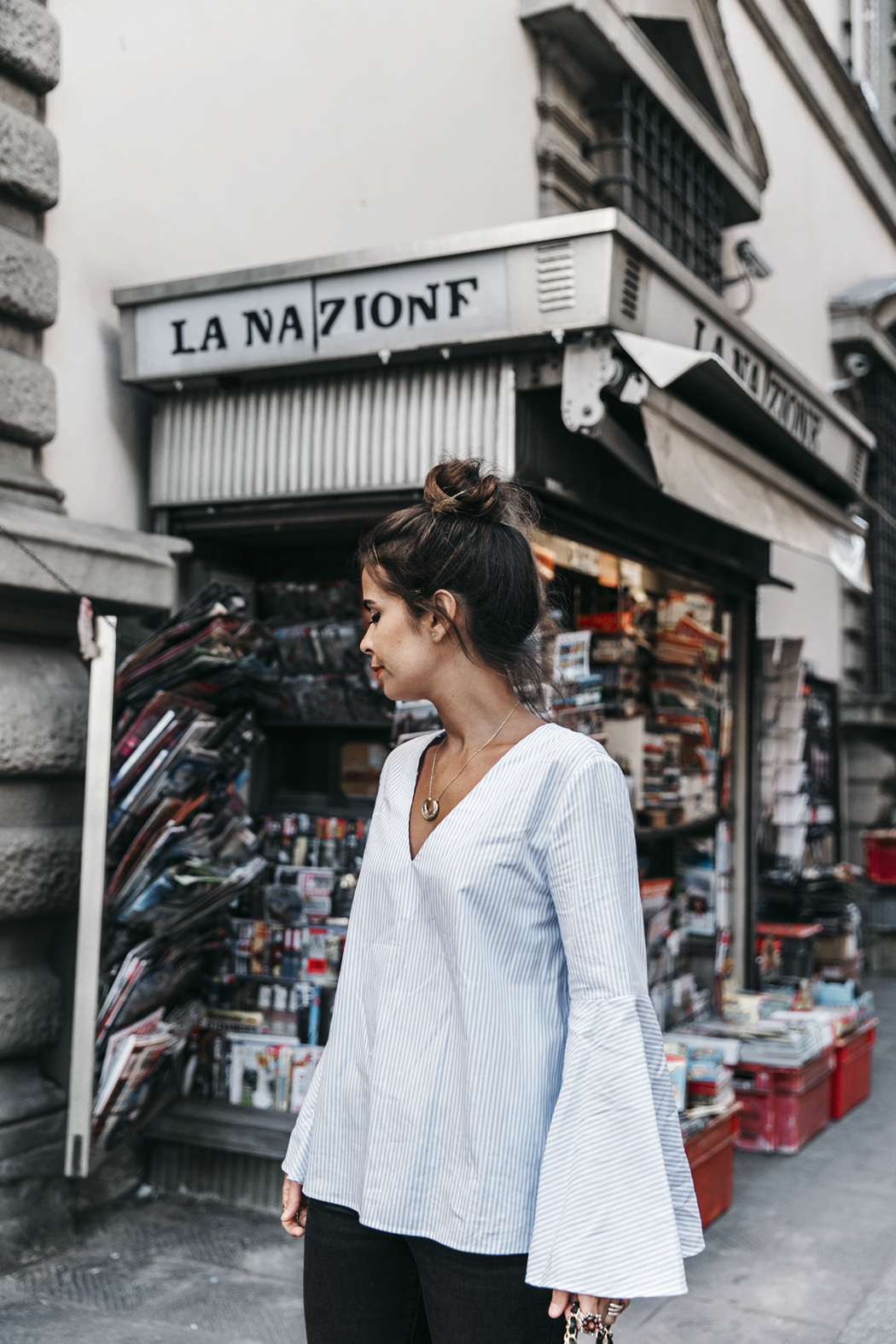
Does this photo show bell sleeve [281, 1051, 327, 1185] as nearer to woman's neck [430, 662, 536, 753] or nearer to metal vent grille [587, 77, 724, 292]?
woman's neck [430, 662, 536, 753]

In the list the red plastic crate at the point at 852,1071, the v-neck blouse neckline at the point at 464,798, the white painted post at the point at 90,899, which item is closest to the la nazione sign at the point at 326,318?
the white painted post at the point at 90,899

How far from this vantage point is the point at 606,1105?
161 centimetres

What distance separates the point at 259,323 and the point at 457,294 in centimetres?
69

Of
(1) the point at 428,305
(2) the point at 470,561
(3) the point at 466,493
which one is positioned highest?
Answer: (1) the point at 428,305

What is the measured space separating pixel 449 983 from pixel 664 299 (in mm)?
2773

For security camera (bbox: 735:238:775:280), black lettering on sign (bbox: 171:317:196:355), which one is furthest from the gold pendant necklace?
security camera (bbox: 735:238:775:280)

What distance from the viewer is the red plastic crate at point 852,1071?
5.80 metres

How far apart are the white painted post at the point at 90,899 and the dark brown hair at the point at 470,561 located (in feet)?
5.97

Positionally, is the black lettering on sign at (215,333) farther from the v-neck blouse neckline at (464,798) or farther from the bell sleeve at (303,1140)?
the bell sleeve at (303,1140)

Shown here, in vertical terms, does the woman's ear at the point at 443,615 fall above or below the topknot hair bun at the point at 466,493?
below

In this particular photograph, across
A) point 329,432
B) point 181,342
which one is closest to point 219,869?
point 329,432

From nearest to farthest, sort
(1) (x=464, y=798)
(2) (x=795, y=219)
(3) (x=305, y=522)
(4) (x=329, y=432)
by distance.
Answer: (1) (x=464, y=798) → (4) (x=329, y=432) → (3) (x=305, y=522) → (2) (x=795, y=219)

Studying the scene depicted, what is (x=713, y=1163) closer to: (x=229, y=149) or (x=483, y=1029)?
(x=483, y=1029)

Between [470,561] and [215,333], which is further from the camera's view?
[215,333]
